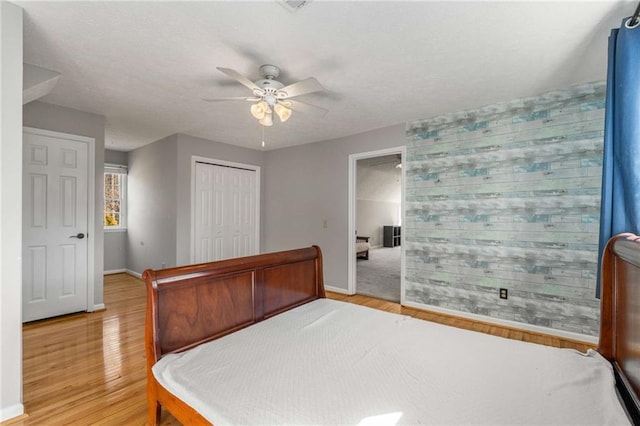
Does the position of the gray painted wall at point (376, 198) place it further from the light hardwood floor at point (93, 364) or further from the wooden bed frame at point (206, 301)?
the wooden bed frame at point (206, 301)

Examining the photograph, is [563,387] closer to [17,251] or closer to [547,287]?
[547,287]

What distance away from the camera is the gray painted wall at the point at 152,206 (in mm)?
4493

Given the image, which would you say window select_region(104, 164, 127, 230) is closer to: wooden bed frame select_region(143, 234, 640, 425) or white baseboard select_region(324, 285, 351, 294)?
white baseboard select_region(324, 285, 351, 294)

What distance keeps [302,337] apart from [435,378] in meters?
0.77

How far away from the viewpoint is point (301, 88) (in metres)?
2.16

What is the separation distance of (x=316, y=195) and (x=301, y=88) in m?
2.62

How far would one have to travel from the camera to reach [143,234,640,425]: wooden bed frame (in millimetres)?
1236

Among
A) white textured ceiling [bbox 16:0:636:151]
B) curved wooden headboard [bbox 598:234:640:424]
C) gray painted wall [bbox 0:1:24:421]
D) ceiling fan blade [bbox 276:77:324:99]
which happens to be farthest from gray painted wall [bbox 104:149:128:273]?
curved wooden headboard [bbox 598:234:640:424]

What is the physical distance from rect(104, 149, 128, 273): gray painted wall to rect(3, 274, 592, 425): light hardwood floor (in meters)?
2.04

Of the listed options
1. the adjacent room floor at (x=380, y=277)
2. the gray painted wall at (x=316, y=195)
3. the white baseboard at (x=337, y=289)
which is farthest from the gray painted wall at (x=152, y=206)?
the adjacent room floor at (x=380, y=277)

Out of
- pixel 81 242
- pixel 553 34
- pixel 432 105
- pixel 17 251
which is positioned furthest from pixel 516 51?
pixel 81 242

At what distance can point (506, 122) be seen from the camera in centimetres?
305

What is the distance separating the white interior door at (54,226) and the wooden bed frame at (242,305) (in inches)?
106

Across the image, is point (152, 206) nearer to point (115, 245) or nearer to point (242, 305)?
point (115, 245)
